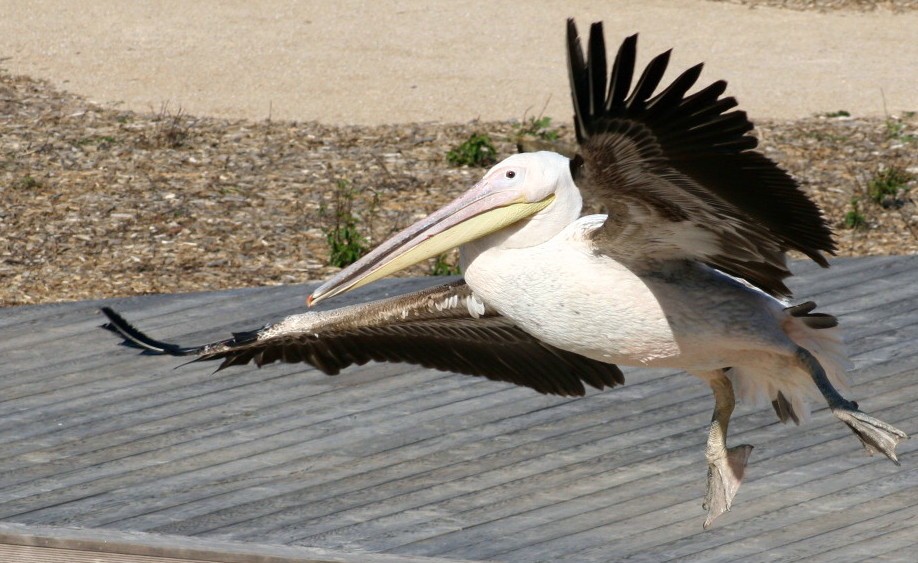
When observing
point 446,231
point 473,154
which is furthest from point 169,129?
point 446,231

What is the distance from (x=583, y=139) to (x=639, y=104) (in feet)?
0.55

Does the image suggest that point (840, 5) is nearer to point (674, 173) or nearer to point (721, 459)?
point (721, 459)

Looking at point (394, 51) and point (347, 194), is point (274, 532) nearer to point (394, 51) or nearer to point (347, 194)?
point (347, 194)

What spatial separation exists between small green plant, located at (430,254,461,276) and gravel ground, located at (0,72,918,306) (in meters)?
0.14

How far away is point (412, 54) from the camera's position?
509 inches

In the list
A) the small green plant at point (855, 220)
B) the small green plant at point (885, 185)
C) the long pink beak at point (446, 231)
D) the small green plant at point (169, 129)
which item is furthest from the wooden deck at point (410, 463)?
the small green plant at point (169, 129)

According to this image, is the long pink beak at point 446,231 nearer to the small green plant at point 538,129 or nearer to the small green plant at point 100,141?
the small green plant at point 538,129

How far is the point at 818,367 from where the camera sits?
4.36m

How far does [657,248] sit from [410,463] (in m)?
1.55

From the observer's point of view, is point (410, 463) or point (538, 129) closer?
point (410, 463)

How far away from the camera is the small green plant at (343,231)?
8.03 metres

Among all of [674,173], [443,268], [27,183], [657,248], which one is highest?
[674,173]

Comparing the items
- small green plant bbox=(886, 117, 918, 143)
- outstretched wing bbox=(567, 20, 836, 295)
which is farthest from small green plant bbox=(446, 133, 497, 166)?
outstretched wing bbox=(567, 20, 836, 295)

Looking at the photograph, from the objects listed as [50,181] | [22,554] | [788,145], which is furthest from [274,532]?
[788,145]
